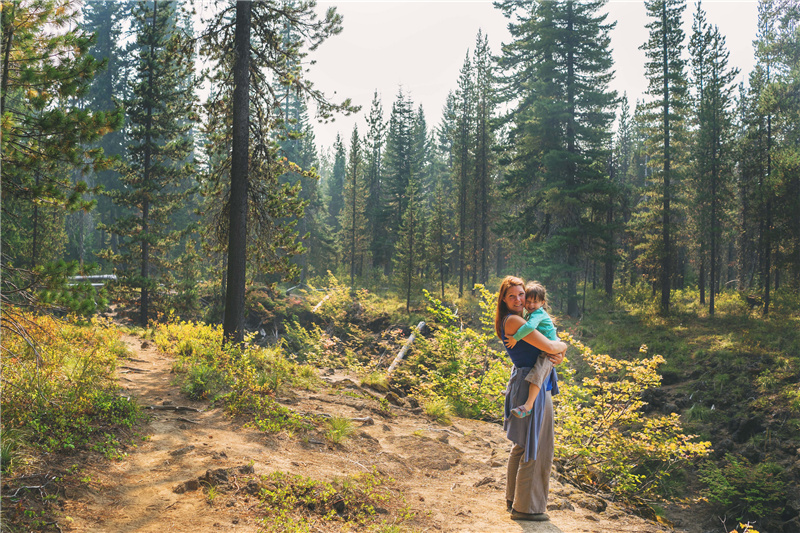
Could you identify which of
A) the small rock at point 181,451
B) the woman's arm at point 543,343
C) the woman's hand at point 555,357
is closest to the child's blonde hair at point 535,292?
the woman's arm at point 543,343

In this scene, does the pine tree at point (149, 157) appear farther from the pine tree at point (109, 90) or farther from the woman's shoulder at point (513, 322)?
the pine tree at point (109, 90)

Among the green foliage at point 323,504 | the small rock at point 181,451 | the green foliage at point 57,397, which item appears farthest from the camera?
the small rock at point 181,451

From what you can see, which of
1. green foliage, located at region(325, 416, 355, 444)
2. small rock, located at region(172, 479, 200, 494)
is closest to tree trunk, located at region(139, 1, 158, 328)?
green foliage, located at region(325, 416, 355, 444)

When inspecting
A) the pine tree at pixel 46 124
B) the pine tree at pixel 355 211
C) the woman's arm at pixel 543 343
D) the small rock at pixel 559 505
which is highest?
the pine tree at pixel 355 211

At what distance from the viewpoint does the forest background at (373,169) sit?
238 inches

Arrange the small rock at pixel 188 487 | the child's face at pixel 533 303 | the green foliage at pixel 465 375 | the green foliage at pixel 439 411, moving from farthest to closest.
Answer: the green foliage at pixel 465 375 < the green foliage at pixel 439 411 < the child's face at pixel 533 303 < the small rock at pixel 188 487

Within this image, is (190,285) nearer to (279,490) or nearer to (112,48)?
(279,490)

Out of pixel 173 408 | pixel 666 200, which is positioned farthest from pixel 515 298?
pixel 666 200

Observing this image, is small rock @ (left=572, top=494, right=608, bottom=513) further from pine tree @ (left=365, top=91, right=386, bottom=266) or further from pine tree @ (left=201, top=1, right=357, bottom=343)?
pine tree @ (left=365, top=91, right=386, bottom=266)

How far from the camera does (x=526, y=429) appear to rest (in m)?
4.49

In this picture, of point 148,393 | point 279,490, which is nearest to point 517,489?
point 279,490

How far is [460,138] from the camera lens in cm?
3906

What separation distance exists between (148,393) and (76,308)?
12.0ft

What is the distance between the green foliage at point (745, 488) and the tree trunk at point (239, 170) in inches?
Answer: 441
